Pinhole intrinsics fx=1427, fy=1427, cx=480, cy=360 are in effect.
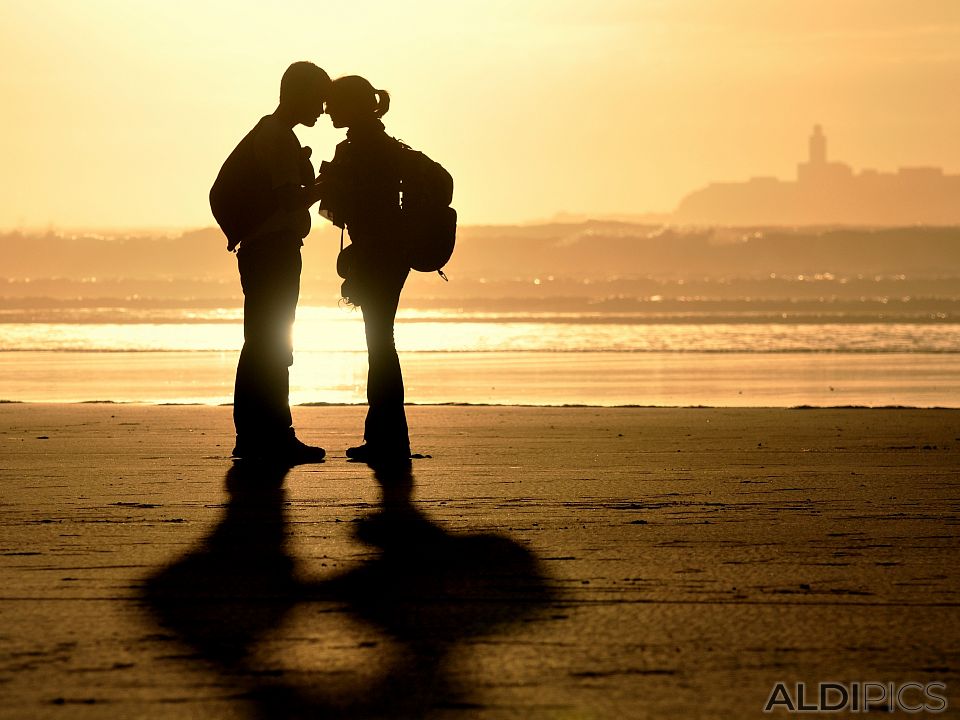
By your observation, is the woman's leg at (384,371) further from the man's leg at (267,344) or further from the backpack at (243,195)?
the backpack at (243,195)

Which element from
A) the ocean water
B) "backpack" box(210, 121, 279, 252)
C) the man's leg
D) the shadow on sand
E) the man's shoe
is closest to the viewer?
the shadow on sand

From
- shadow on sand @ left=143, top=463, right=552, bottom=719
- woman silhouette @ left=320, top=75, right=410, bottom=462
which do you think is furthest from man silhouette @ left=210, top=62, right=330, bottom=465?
shadow on sand @ left=143, top=463, right=552, bottom=719

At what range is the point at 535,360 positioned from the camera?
802 inches

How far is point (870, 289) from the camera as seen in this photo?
168 feet

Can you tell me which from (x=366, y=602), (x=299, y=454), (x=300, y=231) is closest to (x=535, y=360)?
(x=299, y=454)

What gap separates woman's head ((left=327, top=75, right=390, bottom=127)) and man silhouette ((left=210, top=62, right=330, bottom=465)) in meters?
0.08

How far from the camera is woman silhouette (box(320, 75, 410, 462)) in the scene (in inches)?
280

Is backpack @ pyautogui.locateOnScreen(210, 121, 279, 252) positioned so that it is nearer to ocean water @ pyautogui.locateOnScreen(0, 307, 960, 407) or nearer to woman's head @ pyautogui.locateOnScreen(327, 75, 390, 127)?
woman's head @ pyautogui.locateOnScreen(327, 75, 390, 127)

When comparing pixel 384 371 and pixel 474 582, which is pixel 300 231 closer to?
pixel 384 371

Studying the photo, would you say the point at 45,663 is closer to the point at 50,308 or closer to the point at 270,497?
the point at 270,497

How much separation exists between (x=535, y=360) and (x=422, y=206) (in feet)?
43.6

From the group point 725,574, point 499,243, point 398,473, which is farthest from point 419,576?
point 499,243

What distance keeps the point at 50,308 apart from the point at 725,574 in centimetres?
4036

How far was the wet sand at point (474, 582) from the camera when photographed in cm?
301
